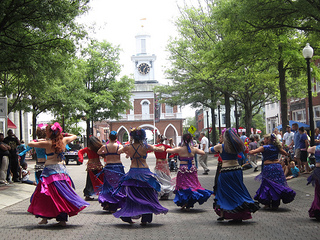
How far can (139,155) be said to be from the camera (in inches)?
346

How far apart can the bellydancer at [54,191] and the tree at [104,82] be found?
40274mm

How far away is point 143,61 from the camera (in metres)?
80.9

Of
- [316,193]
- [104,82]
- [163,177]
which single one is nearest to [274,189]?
[316,193]

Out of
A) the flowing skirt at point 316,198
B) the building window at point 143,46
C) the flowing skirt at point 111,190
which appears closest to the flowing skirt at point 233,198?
the flowing skirt at point 316,198

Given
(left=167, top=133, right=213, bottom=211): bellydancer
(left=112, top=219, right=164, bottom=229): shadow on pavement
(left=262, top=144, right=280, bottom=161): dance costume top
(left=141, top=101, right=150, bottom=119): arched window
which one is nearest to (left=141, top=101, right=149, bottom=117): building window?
(left=141, top=101, right=150, bottom=119): arched window

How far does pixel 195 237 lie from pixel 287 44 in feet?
43.7

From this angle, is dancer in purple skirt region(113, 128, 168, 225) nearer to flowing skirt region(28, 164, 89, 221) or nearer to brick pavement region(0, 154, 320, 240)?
brick pavement region(0, 154, 320, 240)

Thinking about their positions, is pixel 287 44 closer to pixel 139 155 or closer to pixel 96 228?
pixel 139 155

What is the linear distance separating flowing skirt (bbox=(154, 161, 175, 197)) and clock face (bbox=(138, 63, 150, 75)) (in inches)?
2719

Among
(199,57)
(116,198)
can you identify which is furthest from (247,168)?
(116,198)

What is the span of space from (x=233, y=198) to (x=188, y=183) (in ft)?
7.03

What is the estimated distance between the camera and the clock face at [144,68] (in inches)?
3194

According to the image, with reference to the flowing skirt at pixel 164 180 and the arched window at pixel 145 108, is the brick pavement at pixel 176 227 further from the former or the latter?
the arched window at pixel 145 108

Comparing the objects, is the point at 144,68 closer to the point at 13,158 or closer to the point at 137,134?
the point at 13,158
